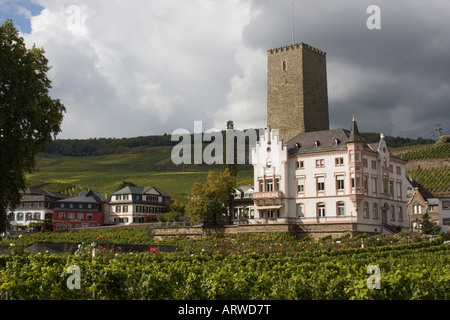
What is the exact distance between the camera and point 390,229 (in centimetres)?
6612

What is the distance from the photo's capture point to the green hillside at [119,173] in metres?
127

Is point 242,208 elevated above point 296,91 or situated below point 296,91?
below

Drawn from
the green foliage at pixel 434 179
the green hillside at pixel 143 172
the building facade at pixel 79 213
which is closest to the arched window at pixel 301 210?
the green foliage at pixel 434 179

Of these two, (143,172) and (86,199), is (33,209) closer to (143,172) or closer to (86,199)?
(86,199)

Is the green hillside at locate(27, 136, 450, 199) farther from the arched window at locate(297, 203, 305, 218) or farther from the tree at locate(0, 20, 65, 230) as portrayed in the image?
the tree at locate(0, 20, 65, 230)

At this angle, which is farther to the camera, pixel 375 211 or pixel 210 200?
pixel 210 200

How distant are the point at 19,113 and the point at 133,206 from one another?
64010 mm

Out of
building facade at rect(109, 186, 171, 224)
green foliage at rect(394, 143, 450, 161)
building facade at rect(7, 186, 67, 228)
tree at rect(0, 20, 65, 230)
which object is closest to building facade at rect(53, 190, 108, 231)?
building facade at rect(109, 186, 171, 224)

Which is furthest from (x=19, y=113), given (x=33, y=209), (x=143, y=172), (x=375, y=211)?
(x=143, y=172)

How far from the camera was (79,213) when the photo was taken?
9981cm

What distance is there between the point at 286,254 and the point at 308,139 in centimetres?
2993

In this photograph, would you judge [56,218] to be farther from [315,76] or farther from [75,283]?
[75,283]
